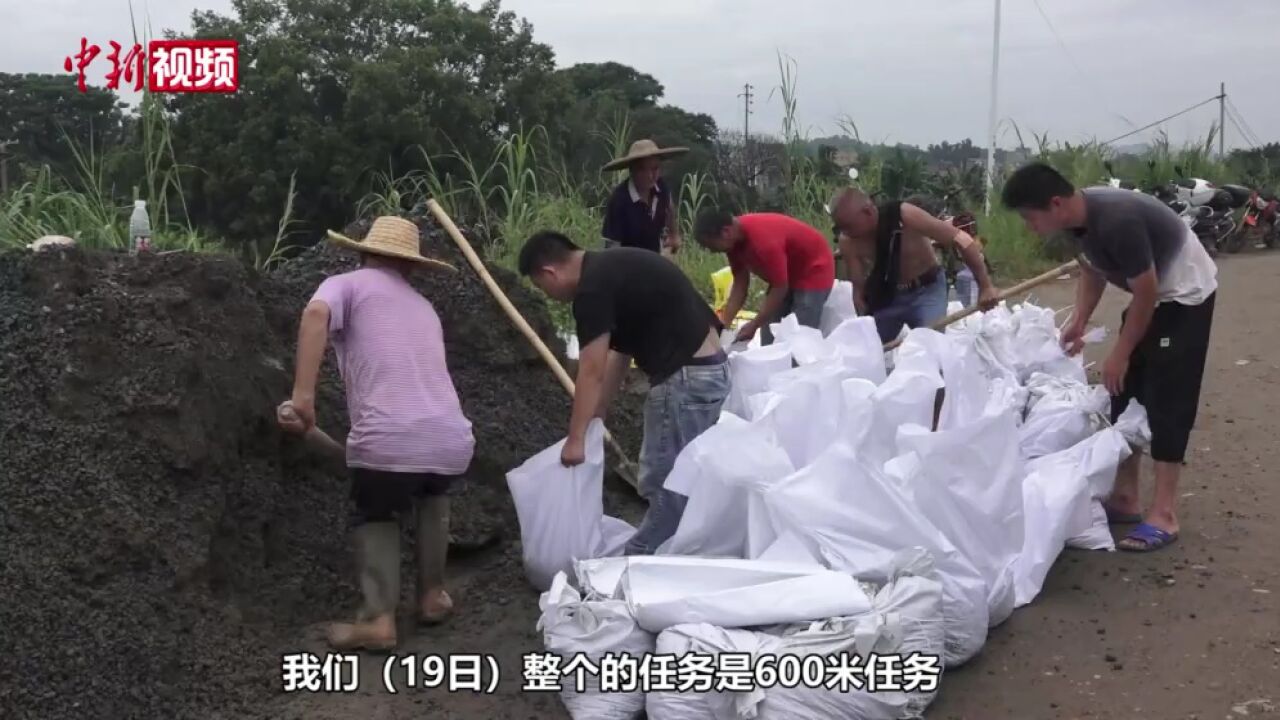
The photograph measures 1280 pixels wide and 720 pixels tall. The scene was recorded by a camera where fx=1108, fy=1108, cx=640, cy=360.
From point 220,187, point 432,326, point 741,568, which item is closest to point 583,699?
point 741,568

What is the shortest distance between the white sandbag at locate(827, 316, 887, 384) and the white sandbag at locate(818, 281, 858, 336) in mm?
839

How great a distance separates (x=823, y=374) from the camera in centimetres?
356

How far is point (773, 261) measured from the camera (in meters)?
4.86

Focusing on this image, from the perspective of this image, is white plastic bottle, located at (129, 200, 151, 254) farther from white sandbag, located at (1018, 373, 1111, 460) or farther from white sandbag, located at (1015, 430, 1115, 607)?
white sandbag, located at (1018, 373, 1111, 460)

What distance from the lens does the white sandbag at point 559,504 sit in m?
3.31

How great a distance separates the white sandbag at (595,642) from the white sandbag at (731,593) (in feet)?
0.16

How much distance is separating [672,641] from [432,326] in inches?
45.9

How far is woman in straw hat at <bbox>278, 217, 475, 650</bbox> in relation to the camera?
3.04 m

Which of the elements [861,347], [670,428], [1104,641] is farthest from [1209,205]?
[670,428]

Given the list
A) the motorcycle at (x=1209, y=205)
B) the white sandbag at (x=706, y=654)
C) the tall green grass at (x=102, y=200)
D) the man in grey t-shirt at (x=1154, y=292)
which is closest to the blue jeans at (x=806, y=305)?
the man in grey t-shirt at (x=1154, y=292)

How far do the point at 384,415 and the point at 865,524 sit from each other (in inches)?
52.4

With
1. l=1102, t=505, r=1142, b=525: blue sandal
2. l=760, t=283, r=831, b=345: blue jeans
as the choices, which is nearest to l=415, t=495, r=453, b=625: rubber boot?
l=760, t=283, r=831, b=345: blue jeans

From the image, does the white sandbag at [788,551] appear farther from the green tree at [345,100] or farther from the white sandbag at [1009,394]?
the green tree at [345,100]

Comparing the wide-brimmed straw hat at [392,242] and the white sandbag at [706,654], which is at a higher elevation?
the wide-brimmed straw hat at [392,242]
